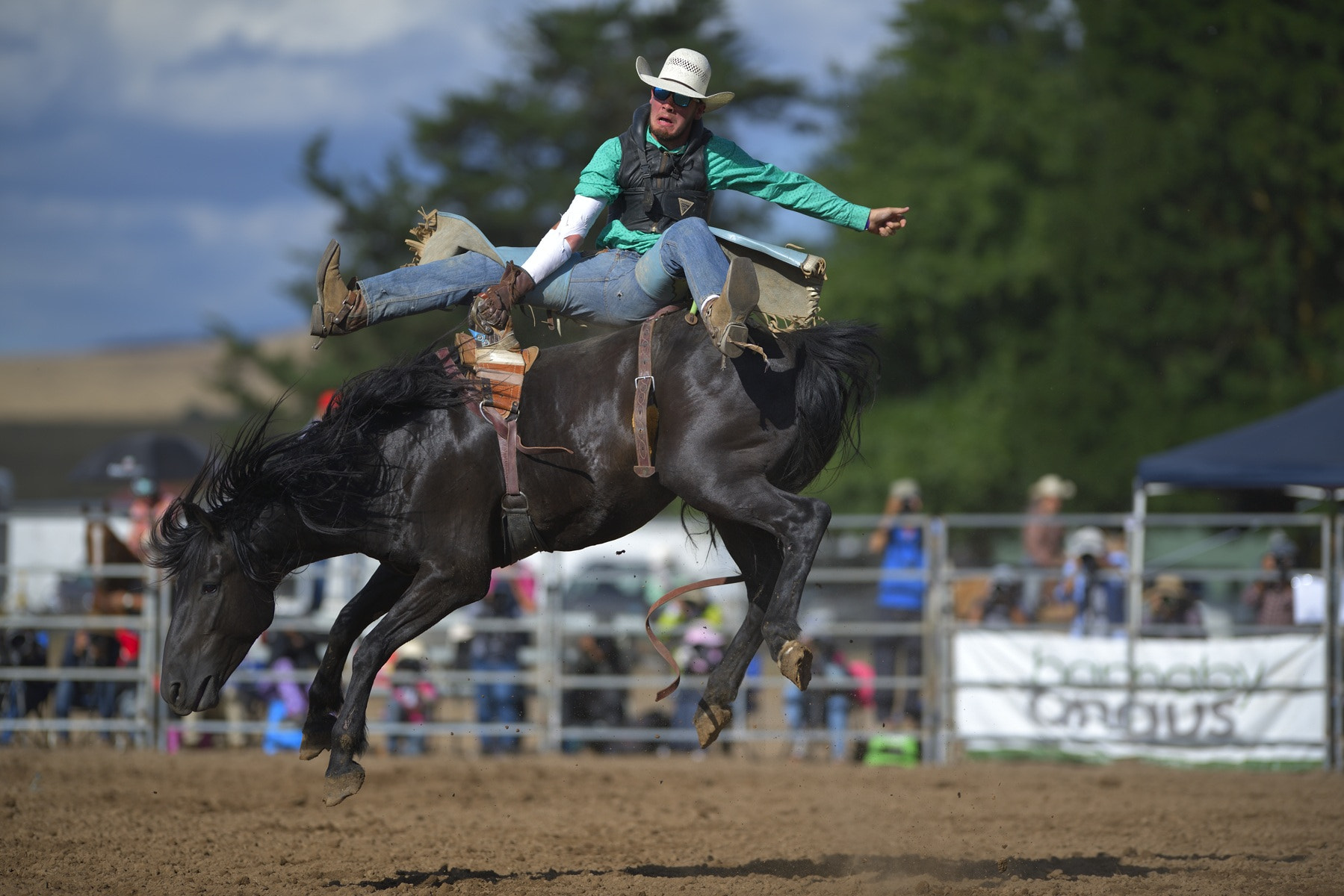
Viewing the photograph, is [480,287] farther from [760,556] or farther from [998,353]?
[998,353]

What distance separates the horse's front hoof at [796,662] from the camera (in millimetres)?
4527

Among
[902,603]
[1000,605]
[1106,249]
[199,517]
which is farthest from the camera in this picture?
[1106,249]

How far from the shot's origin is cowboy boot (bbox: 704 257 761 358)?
4621mm

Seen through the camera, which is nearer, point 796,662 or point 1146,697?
point 796,662

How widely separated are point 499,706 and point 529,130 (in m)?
20.2

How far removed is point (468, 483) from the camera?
5125mm

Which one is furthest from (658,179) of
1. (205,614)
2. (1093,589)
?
(1093,589)

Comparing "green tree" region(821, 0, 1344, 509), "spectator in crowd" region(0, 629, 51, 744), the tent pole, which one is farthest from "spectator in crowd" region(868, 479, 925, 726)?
"green tree" region(821, 0, 1344, 509)

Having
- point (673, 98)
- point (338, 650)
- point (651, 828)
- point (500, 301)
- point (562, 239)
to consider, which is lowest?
point (651, 828)

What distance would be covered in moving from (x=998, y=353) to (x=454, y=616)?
17904 millimetres

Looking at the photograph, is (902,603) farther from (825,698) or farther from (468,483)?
(468,483)

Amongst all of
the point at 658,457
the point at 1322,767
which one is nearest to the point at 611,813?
the point at 658,457

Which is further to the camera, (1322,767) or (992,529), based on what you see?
(992,529)

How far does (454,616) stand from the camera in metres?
12.1
